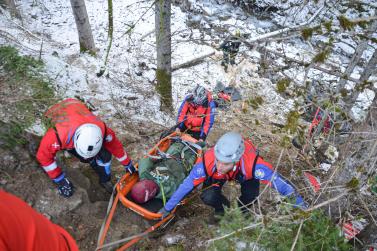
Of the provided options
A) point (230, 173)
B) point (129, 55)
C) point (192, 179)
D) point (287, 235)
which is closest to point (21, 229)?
point (287, 235)

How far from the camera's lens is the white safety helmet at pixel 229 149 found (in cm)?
333

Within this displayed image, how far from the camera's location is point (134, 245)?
386 centimetres

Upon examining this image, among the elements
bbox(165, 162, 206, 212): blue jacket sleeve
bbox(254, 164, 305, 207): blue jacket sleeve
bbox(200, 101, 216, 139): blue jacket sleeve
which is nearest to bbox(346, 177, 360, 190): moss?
bbox(254, 164, 305, 207): blue jacket sleeve

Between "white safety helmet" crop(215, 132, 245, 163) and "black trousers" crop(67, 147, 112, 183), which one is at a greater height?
"white safety helmet" crop(215, 132, 245, 163)

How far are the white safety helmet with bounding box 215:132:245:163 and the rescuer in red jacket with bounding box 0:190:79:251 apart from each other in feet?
7.00

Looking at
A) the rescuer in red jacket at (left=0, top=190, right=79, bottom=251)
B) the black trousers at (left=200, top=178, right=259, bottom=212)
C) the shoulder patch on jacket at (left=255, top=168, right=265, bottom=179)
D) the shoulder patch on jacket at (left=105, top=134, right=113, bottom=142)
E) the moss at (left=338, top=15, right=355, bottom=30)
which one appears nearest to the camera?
the rescuer in red jacket at (left=0, top=190, right=79, bottom=251)

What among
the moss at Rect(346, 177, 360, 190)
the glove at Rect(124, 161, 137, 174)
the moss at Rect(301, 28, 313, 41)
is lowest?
the glove at Rect(124, 161, 137, 174)

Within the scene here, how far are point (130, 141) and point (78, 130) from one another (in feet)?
7.30

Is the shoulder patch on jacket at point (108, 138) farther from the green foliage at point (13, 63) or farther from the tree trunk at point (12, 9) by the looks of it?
the tree trunk at point (12, 9)

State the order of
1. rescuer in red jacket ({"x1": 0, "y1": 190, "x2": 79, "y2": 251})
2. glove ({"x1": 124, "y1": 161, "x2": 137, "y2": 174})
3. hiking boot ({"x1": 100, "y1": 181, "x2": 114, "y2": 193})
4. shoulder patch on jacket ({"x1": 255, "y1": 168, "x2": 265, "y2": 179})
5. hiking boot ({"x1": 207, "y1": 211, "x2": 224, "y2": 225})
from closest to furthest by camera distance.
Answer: rescuer in red jacket ({"x1": 0, "y1": 190, "x2": 79, "y2": 251}) < shoulder patch on jacket ({"x1": 255, "y1": 168, "x2": 265, "y2": 179}) < hiking boot ({"x1": 207, "y1": 211, "x2": 224, "y2": 225}) < glove ({"x1": 124, "y1": 161, "x2": 137, "y2": 174}) < hiking boot ({"x1": 100, "y1": 181, "x2": 114, "y2": 193})

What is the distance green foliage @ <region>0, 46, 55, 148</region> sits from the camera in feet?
13.0

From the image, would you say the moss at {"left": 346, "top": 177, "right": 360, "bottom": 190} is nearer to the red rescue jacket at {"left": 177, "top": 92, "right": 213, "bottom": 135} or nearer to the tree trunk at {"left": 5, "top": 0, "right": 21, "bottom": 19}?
the red rescue jacket at {"left": 177, "top": 92, "right": 213, "bottom": 135}

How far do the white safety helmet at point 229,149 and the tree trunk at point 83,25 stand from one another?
18.8 feet

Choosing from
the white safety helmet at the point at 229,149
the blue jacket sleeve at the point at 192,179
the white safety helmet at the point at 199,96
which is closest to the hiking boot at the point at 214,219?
the blue jacket sleeve at the point at 192,179
